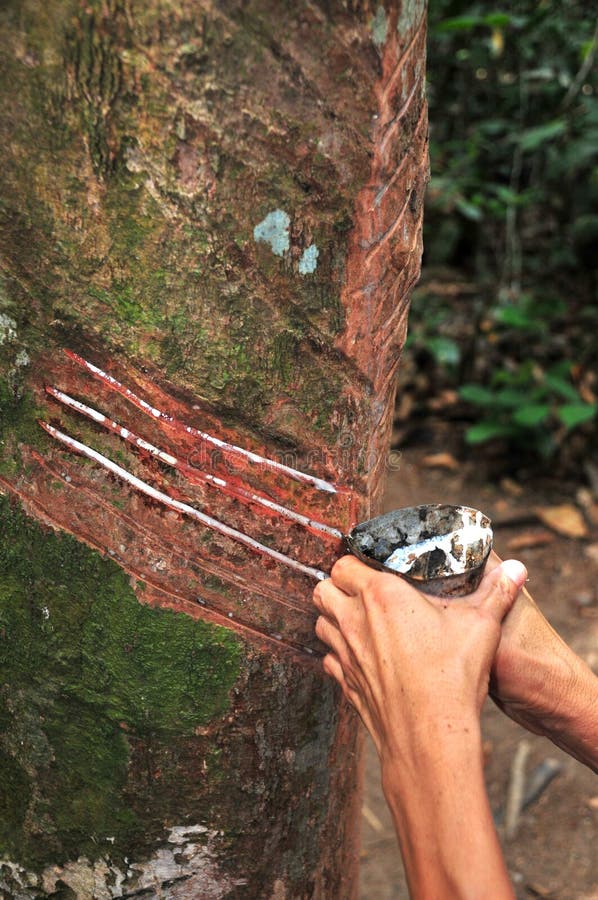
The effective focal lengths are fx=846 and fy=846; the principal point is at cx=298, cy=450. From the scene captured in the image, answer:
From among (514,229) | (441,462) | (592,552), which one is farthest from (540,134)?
(592,552)

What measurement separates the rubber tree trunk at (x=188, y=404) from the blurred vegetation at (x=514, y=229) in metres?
2.66

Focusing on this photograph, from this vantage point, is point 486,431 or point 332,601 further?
point 486,431

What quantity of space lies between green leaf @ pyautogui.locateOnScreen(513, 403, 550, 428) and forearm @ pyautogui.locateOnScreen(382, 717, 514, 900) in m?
2.78

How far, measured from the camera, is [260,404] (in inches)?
40.6

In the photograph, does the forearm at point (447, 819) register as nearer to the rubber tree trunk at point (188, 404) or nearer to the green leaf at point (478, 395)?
the rubber tree trunk at point (188, 404)

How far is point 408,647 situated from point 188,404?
0.38 meters

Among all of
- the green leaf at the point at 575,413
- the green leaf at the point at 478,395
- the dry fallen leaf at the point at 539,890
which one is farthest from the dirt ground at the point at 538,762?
the green leaf at the point at 575,413

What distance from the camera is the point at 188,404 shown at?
1.02 metres

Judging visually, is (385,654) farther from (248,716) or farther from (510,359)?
(510,359)

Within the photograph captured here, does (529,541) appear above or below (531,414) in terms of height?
below

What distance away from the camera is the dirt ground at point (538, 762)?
249cm

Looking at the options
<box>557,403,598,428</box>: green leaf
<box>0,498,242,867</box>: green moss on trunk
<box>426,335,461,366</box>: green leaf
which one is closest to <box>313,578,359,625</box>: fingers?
<box>0,498,242,867</box>: green moss on trunk

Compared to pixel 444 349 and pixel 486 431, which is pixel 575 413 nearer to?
pixel 486 431

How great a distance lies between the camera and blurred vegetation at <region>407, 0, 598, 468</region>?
12.7ft
